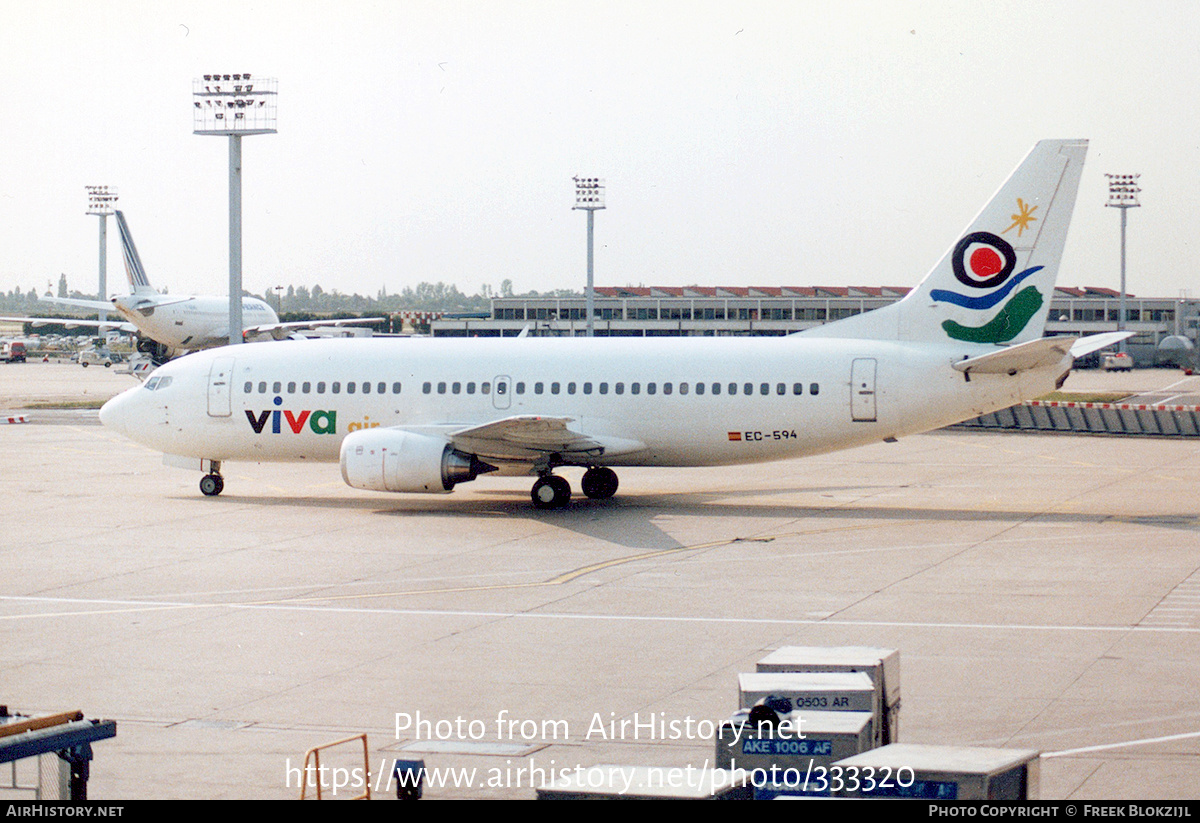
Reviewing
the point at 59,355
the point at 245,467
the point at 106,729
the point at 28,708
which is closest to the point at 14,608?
the point at 28,708

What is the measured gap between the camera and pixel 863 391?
97.8 feet

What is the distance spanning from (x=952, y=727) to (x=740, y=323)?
95.4 meters

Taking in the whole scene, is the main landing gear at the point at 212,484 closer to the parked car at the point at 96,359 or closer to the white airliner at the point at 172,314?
the white airliner at the point at 172,314

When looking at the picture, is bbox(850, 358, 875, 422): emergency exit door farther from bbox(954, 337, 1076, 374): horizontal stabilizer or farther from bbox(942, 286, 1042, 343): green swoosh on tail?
bbox(942, 286, 1042, 343): green swoosh on tail

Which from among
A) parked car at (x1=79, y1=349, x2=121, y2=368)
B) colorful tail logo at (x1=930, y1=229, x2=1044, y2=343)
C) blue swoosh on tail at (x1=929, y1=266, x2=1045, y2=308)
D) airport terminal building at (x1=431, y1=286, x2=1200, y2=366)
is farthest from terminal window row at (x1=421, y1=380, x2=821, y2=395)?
parked car at (x1=79, y1=349, x2=121, y2=368)

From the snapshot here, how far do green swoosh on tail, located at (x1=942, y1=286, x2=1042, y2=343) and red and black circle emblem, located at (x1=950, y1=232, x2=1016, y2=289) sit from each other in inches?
22.3

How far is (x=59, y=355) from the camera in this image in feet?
488

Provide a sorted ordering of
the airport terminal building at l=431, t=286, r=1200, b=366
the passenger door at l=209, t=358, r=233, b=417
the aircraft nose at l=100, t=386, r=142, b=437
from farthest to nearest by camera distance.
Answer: the airport terminal building at l=431, t=286, r=1200, b=366, the aircraft nose at l=100, t=386, r=142, b=437, the passenger door at l=209, t=358, r=233, b=417

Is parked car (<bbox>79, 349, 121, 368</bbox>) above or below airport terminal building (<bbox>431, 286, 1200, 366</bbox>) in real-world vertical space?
below

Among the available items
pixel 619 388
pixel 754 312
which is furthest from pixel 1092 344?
pixel 754 312

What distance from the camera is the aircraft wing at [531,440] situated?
95.7ft

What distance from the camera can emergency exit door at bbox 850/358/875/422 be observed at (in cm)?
2977

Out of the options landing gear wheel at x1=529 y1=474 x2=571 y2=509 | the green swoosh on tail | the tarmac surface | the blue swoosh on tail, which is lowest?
the tarmac surface
